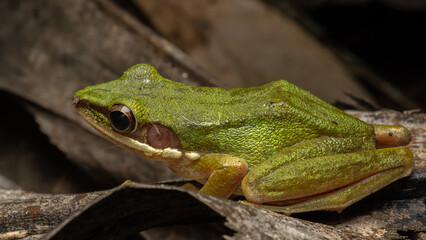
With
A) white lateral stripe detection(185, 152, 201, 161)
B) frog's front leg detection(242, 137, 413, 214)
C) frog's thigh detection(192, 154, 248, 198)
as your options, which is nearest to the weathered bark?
frog's front leg detection(242, 137, 413, 214)

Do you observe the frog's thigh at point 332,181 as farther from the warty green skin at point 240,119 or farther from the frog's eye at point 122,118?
the frog's eye at point 122,118

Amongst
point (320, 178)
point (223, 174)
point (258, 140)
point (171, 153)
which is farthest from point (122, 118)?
point (320, 178)

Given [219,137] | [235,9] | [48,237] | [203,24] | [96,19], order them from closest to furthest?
[48,237]
[219,137]
[96,19]
[203,24]
[235,9]

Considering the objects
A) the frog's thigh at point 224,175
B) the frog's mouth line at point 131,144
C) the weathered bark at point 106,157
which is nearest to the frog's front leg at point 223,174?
the frog's thigh at point 224,175

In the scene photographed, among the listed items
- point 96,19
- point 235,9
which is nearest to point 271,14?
point 235,9

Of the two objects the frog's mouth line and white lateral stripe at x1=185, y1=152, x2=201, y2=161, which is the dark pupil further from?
white lateral stripe at x1=185, y1=152, x2=201, y2=161

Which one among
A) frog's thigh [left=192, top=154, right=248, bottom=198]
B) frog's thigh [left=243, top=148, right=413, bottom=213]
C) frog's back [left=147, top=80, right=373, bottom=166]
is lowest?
frog's thigh [left=243, top=148, right=413, bottom=213]

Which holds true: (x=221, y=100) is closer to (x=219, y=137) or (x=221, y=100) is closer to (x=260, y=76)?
(x=219, y=137)
